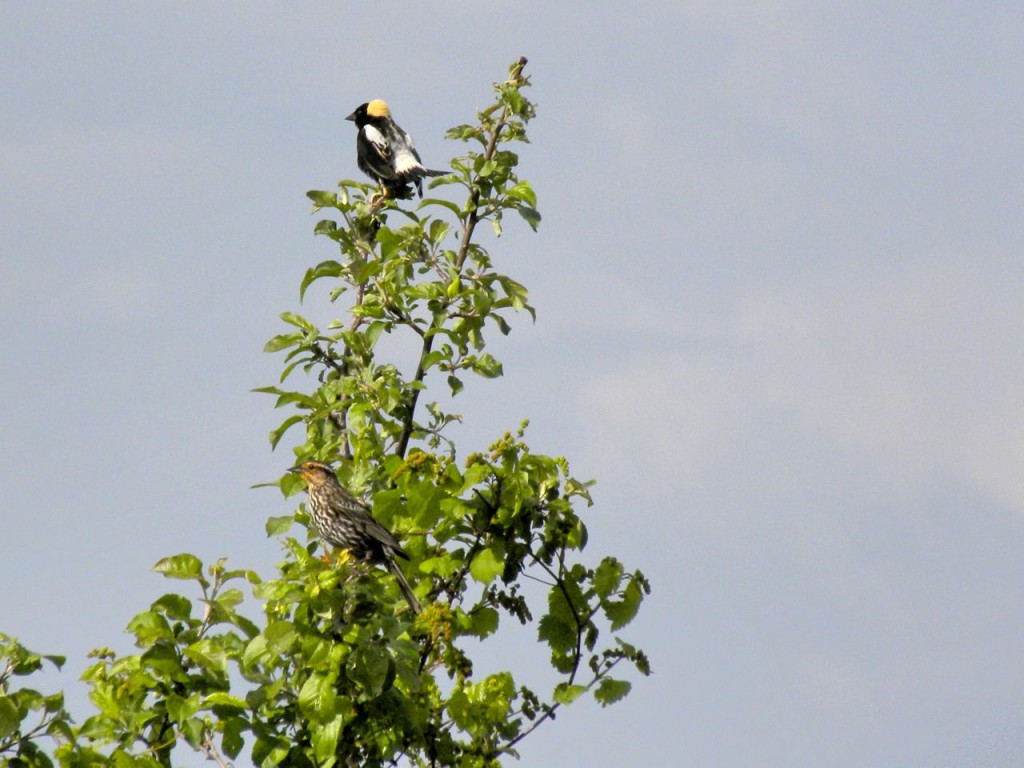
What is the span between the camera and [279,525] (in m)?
10.1

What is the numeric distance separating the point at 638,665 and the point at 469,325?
2.68 metres

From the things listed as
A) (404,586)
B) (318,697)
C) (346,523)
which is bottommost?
(318,697)

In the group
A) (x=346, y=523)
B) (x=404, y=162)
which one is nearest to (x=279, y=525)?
(x=346, y=523)

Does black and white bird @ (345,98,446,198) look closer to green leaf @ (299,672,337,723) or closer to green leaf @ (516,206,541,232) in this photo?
green leaf @ (516,206,541,232)

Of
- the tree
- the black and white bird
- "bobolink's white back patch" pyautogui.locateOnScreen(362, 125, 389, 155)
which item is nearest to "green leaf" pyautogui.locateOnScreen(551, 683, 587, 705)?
the tree

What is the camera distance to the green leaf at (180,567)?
26.6 feet

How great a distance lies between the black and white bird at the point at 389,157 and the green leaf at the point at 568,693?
9251 mm

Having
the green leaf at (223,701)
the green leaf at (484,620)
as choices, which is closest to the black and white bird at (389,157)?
the green leaf at (484,620)

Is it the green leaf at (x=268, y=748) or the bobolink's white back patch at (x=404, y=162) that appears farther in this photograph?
the bobolink's white back patch at (x=404, y=162)

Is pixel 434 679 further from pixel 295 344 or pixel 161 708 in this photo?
pixel 295 344

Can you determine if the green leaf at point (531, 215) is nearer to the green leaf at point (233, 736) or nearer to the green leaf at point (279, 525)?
the green leaf at point (279, 525)

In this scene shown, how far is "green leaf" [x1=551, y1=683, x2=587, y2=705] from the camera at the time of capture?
8.45m

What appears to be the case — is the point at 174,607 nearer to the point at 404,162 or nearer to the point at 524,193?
the point at 524,193

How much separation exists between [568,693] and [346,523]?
8.72ft
